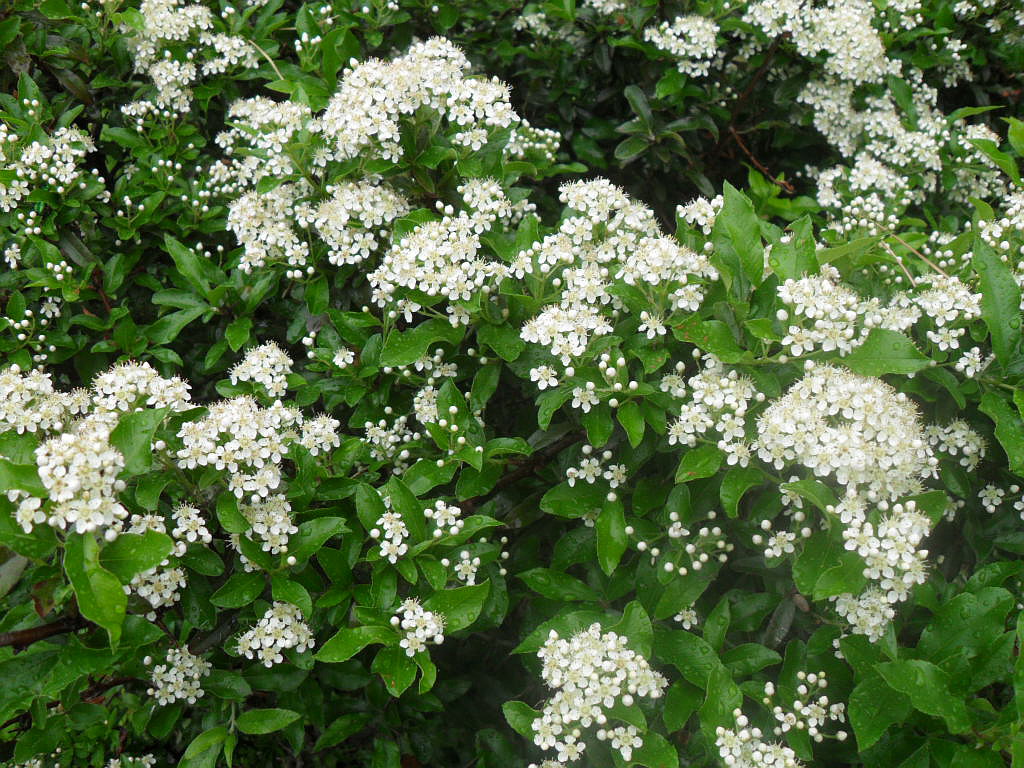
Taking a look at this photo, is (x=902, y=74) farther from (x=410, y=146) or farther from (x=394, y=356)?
(x=394, y=356)

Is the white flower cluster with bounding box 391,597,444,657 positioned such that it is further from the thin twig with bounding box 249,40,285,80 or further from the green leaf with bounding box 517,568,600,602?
the thin twig with bounding box 249,40,285,80

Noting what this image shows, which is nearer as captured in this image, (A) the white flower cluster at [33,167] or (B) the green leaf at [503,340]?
(B) the green leaf at [503,340]

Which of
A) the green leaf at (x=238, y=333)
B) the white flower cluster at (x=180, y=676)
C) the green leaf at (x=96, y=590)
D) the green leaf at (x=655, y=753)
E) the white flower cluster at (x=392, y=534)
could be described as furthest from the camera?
the green leaf at (x=238, y=333)

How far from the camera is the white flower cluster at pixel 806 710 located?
2273 mm

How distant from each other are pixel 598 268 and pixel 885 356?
0.86m

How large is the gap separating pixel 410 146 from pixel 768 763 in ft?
7.30

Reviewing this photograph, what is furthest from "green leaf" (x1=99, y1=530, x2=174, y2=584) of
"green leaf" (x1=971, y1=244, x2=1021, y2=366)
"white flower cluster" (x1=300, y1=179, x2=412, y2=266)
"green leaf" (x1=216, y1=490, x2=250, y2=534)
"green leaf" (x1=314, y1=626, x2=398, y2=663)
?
"green leaf" (x1=971, y1=244, x2=1021, y2=366)

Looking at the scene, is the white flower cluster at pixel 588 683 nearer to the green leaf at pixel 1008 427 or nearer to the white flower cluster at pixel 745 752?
the white flower cluster at pixel 745 752

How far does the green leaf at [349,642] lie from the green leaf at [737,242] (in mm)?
1364

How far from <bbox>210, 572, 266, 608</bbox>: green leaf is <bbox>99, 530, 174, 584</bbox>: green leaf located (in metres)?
0.41

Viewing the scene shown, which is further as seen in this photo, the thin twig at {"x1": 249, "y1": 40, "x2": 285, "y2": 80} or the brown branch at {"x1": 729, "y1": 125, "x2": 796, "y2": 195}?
the brown branch at {"x1": 729, "y1": 125, "x2": 796, "y2": 195}

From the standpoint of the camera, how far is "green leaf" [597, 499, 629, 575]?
7.91 feet

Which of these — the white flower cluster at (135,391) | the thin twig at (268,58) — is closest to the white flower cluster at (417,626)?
the white flower cluster at (135,391)

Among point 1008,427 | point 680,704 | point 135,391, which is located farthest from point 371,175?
point 1008,427
